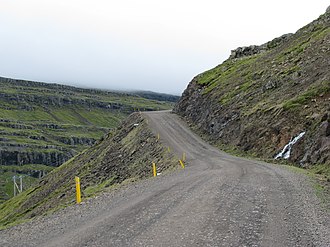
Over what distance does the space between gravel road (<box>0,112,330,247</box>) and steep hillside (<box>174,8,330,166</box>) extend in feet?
33.4

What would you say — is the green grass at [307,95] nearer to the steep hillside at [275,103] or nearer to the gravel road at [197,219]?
the steep hillside at [275,103]

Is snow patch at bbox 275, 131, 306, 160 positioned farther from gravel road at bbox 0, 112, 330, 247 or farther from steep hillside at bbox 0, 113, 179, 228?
gravel road at bbox 0, 112, 330, 247

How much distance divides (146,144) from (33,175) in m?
151

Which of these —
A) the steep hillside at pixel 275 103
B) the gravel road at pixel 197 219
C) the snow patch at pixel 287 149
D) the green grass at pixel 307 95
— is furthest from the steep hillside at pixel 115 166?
the gravel road at pixel 197 219

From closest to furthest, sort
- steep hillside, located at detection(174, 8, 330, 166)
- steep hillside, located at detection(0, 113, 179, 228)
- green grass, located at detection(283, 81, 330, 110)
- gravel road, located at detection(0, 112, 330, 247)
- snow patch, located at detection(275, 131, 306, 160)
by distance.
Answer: gravel road, located at detection(0, 112, 330, 247)
steep hillside, located at detection(174, 8, 330, 166)
snow patch, located at detection(275, 131, 306, 160)
green grass, located at detection(283, 81, 330, 110)
steep hillside, located at detection(0, 113, 179, 228)

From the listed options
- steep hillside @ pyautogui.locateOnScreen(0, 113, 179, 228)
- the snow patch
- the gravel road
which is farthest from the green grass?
the gravel road

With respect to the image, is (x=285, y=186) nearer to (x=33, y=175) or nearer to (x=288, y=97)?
(x=288, y=97)

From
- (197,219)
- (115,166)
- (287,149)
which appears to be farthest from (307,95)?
(197,219)

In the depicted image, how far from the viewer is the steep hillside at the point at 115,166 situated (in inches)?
1352

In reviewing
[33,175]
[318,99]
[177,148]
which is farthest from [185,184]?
[33,175]

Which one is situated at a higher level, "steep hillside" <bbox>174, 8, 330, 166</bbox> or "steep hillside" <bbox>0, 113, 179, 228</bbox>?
"steep hillside" <bbox>174, 8, 330, 166</bbox>

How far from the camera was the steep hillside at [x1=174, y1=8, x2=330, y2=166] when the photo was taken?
28.4m

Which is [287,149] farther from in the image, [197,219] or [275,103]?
[197,219]

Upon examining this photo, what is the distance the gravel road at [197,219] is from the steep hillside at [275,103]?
10189mm
